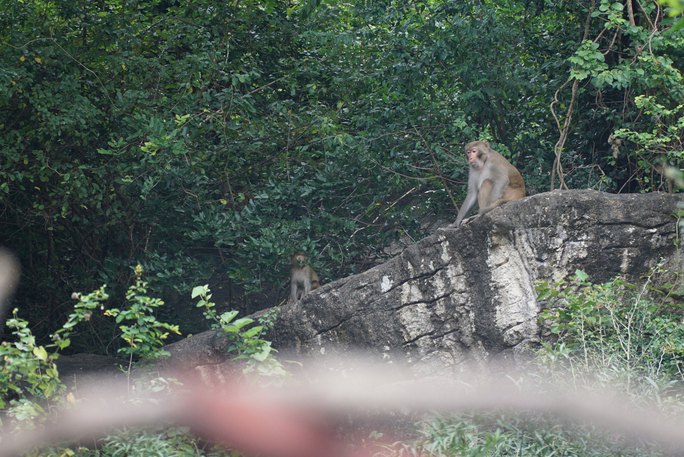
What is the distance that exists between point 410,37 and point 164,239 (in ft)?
11.9

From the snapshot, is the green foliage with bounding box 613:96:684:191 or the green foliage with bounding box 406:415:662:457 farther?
the green foliage with bounding box 613:96:684:191

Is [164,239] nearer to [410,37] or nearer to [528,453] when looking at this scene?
[410,37]

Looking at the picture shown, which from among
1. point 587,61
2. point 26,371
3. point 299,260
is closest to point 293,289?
point 299,260

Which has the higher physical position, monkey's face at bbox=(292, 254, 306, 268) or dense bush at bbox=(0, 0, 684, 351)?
dense bush at bbox=(0, 0, 684, 351)

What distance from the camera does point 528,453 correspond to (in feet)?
19.5

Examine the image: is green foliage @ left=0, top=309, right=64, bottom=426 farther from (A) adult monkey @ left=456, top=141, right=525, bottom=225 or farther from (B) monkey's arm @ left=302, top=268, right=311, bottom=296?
(A) adult monkey @ left=456, top=141, right=525, bottom=225

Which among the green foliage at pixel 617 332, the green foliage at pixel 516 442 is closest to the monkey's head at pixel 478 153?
the green foliage at pixel 617 332

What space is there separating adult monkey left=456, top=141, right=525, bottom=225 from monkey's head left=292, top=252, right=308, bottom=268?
68.4 inches

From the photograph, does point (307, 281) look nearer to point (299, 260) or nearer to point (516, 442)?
point (299, 260)

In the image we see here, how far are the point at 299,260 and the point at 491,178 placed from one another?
88.7 inches

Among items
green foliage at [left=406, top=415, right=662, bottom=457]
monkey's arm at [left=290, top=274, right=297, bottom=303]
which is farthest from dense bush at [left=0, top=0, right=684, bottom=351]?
green foliage at [left=406, top=415, right=662, bottom=457]

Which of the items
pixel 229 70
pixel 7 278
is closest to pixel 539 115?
pixel 229 70

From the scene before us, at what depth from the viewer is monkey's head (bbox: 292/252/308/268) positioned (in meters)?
9.65

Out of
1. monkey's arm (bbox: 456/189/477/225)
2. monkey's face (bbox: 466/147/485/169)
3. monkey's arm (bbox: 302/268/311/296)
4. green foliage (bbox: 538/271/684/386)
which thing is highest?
monkey's face (bbox: 466/147/485/169)
